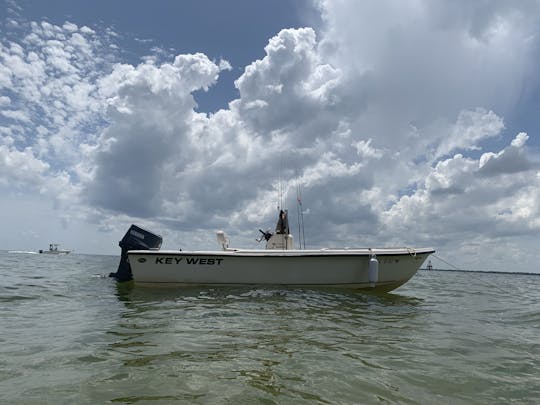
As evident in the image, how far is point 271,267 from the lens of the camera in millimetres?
13750

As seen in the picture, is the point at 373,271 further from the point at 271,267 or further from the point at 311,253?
the point at 271,267

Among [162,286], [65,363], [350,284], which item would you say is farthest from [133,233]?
[65,363]

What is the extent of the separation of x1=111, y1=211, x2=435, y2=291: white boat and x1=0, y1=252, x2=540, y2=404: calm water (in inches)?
130

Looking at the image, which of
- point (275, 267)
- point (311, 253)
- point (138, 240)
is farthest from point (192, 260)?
point (311, 253)

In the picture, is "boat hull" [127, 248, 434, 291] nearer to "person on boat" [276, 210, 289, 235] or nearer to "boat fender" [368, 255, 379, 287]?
"boat fender" [368, 255, 379, 287]

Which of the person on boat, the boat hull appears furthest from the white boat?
the person on boat

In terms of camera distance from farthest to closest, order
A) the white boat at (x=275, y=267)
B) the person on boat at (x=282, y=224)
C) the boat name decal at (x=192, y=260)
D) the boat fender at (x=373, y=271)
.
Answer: the person on boat at (x=282, y=224)
the boat name decal at (x=192, y=260)
the white boat at (x=275, y=267)
the boat fender at (x=373, y=271)

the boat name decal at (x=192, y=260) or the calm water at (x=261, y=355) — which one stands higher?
the boat name decal at (x=192, y=260)

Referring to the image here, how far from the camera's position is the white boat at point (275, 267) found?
13.6 meters

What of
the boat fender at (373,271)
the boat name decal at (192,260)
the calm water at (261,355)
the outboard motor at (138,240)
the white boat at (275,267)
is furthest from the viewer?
the outboard motor at (138,240)

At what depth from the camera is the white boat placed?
13.6 metres

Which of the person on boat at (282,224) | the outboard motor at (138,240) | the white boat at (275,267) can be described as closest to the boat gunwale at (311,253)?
the white boat at (275,267)

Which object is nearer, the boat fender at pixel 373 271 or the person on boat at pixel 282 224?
the boat fender at pixel 373 271

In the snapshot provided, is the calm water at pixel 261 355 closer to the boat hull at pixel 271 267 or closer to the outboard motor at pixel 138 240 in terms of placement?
the boat hull at pixel 271 267
